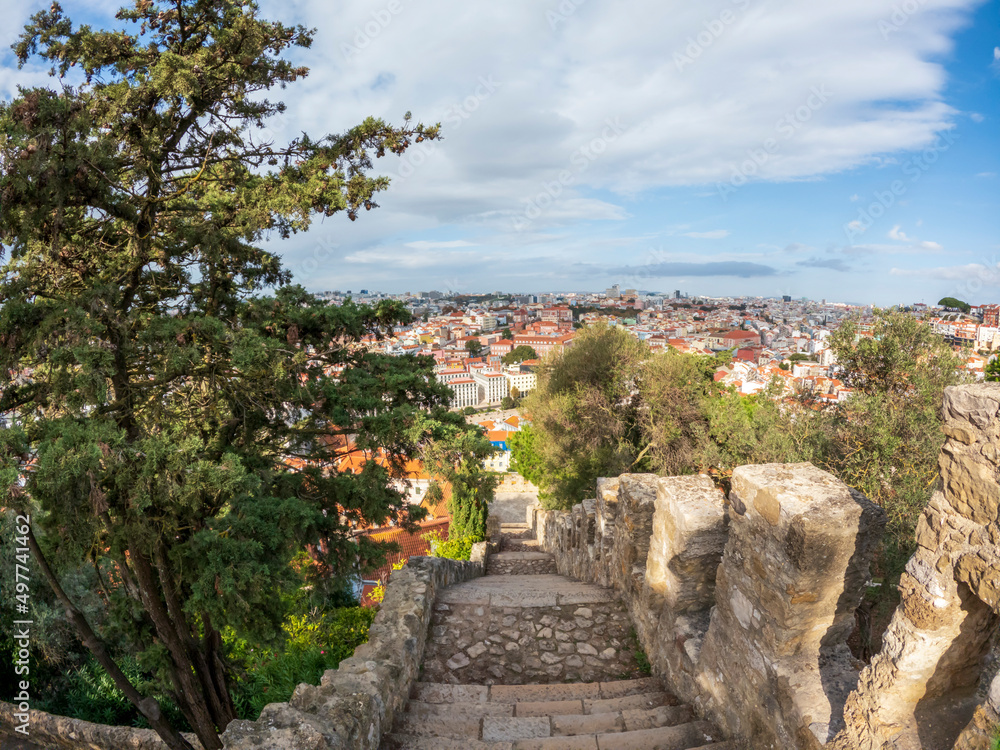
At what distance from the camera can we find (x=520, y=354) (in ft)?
306

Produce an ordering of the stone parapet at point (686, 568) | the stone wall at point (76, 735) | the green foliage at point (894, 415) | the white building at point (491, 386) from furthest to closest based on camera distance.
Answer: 1. the white building at point (491, 386)
2. the green foliage at point (894, 415)
3. the stone wall at point (76, 735)
4. the stone parapet at point (686, 568)

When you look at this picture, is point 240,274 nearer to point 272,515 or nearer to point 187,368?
point 187,368

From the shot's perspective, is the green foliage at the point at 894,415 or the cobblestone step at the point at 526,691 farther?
the green foliage at the point at 894,415

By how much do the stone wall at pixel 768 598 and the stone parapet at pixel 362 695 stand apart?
6.59 ft

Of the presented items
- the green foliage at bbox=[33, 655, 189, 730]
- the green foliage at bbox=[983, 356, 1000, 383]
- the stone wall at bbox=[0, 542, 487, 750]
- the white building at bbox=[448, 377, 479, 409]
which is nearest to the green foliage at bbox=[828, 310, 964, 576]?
the green foliage at bbox=[983, 356, 1000, 383]

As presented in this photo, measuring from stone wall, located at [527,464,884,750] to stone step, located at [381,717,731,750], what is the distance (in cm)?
18

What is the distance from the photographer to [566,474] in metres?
18.5

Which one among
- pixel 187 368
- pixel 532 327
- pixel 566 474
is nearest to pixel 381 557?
pixel 187 368

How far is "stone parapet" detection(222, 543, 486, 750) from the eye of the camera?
280 cm

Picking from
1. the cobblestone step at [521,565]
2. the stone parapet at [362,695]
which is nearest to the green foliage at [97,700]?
the cobblestone step at [521,565]

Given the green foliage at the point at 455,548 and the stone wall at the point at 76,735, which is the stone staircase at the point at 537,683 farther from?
the green foliage at the point at 455,548

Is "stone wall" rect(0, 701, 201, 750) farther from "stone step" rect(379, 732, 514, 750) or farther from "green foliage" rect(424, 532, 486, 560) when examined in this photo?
"green foliage" rect(424, 532, 486, 560)

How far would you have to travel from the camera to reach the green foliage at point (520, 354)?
91838 mm

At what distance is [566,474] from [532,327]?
3618 inches
